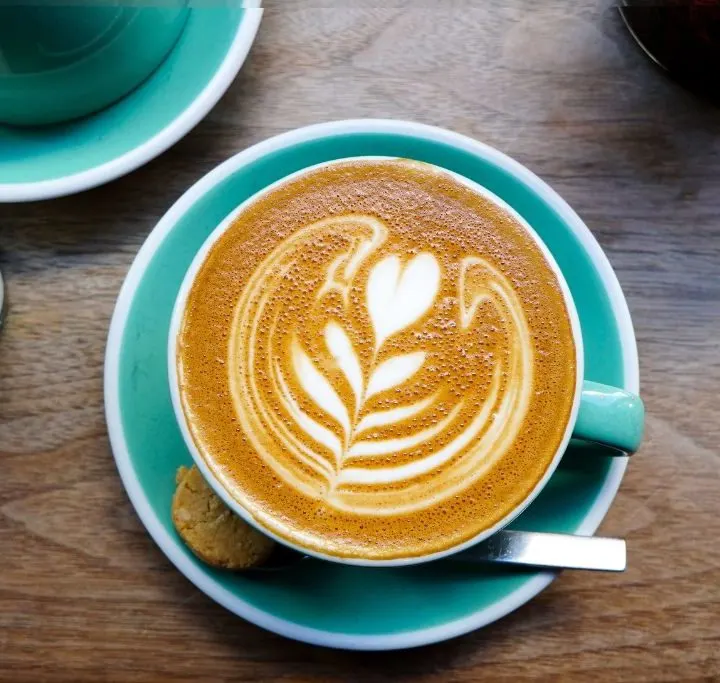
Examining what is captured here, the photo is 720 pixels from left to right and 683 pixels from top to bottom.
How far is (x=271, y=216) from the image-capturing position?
1.01 m

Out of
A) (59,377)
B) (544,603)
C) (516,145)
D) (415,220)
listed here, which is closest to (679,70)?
(516,145)

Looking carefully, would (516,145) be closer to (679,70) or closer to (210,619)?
(679,70)

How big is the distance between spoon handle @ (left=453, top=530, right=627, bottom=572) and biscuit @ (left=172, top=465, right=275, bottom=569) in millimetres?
266

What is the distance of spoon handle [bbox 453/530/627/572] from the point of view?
1044mm

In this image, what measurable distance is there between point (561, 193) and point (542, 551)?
521mm

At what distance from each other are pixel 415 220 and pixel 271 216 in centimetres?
18

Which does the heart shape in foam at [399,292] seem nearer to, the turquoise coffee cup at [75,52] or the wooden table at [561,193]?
the wooden table at [561,193]

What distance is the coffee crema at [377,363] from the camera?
0.96 m

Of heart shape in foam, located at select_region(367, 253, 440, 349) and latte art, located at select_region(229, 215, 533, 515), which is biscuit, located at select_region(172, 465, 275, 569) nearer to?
latte art, located at select_region(229, 215, 533, 515)

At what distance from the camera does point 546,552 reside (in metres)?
1.05

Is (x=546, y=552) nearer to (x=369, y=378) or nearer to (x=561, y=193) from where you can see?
(x=369, y=378)

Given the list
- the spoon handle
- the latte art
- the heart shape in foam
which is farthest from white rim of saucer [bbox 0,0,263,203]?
the spoon handle

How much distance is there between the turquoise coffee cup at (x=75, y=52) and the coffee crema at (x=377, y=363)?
26 centimetres

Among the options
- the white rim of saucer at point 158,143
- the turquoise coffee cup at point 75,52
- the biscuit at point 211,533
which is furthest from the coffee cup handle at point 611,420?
the turquoise coffee cup at point 75,52
